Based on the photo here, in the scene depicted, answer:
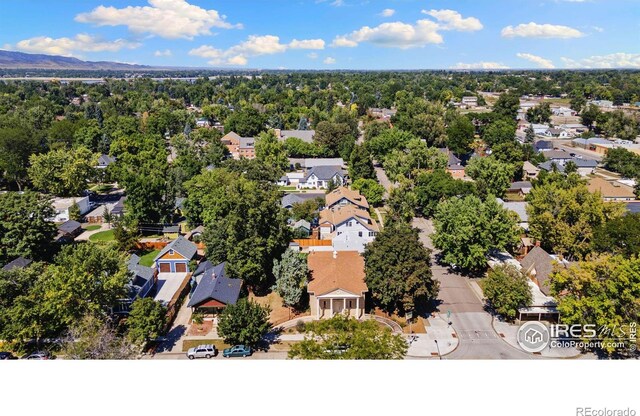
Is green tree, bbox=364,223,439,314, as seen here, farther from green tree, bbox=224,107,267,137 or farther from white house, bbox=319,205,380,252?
green tree, bbox=224,107,267,137

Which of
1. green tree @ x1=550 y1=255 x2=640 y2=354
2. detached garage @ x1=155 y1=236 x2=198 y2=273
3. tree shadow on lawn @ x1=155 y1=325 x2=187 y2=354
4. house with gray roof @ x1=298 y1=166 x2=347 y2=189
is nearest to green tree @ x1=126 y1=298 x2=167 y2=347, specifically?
tree shadow on lawn @ x1=155 y1=325 x2=187 y2=354

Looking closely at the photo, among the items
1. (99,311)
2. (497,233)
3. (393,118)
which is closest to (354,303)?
(497,233)

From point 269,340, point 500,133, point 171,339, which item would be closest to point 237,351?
point 269,340

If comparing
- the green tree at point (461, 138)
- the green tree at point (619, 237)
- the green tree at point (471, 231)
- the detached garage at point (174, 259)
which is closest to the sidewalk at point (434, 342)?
the green tree at point (471, 231)

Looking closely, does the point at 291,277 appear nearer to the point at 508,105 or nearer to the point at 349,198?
the point at 349,198

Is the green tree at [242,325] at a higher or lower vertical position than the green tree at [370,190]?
lower

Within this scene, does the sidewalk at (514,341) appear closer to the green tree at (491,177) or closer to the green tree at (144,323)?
the green tree at (144,323)

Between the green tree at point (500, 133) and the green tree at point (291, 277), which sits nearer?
the green tree at point (291, 277)
